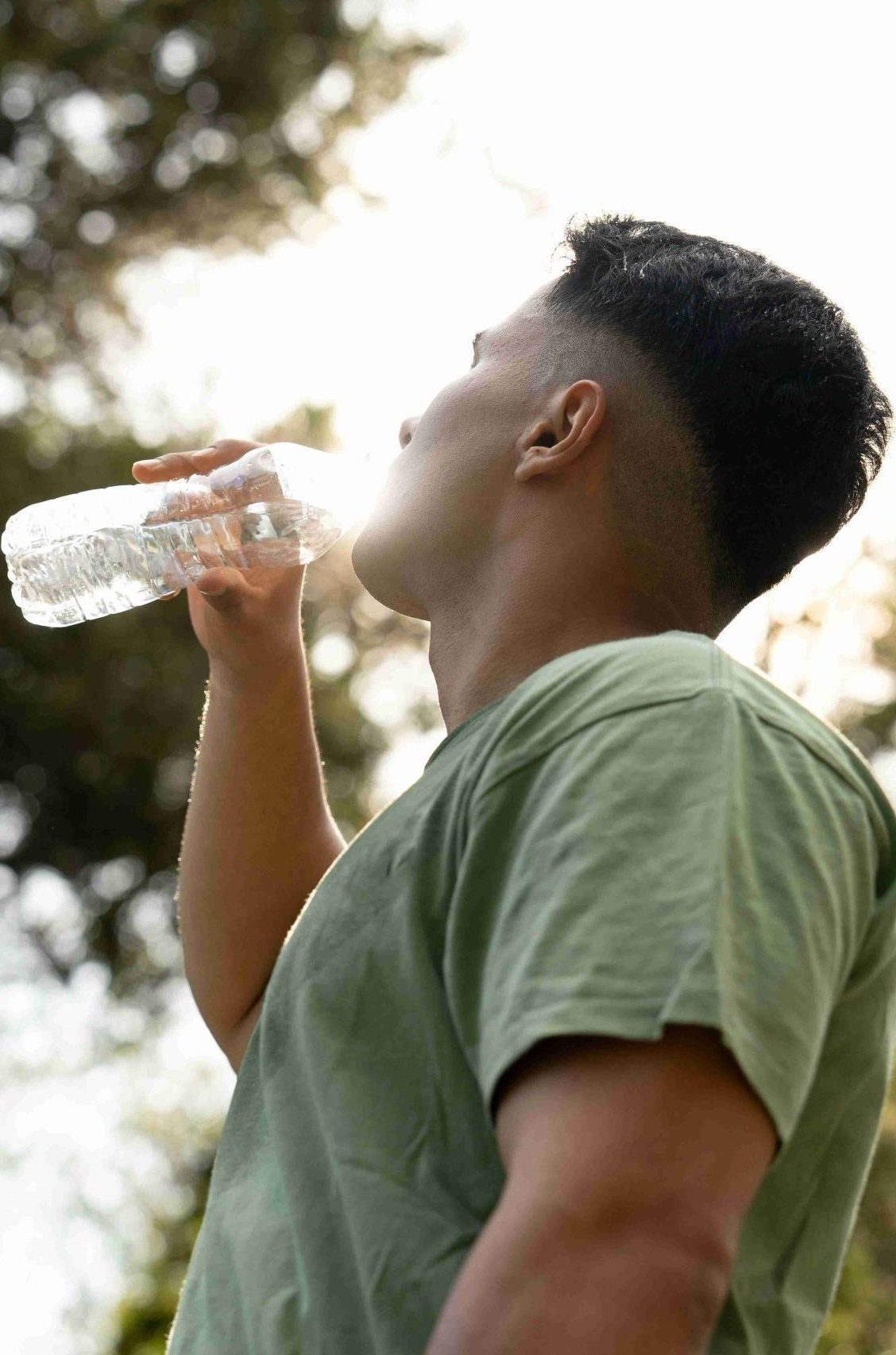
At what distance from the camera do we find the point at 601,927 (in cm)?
96

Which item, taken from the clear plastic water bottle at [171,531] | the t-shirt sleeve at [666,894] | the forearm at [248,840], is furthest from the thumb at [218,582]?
the t-shirt sleeve at [666,894]

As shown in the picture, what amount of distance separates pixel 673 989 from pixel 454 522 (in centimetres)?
92

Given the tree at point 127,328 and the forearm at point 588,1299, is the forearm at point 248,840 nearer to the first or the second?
the forearm at point 588,1299

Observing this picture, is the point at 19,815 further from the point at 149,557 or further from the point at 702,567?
the point at 702,567

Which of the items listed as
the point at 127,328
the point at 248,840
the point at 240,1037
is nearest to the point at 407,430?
the point at 248,840

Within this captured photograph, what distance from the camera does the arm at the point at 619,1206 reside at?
0.86 m

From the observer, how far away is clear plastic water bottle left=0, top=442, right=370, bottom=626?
2498mm

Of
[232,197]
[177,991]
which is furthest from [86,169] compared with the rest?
[177,991]

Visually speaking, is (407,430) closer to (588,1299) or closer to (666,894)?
(666,894)

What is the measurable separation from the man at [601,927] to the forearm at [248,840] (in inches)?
17.6

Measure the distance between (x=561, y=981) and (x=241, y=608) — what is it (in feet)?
4.22

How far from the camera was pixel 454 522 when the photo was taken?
1.74 meters

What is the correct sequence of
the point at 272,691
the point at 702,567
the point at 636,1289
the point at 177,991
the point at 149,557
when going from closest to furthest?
the point at 636,1289, the point at 702,567, the point at 272,691, the point at 149,557, the point at 177,991

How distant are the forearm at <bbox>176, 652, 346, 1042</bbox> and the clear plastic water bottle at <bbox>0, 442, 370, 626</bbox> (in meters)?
0.29
